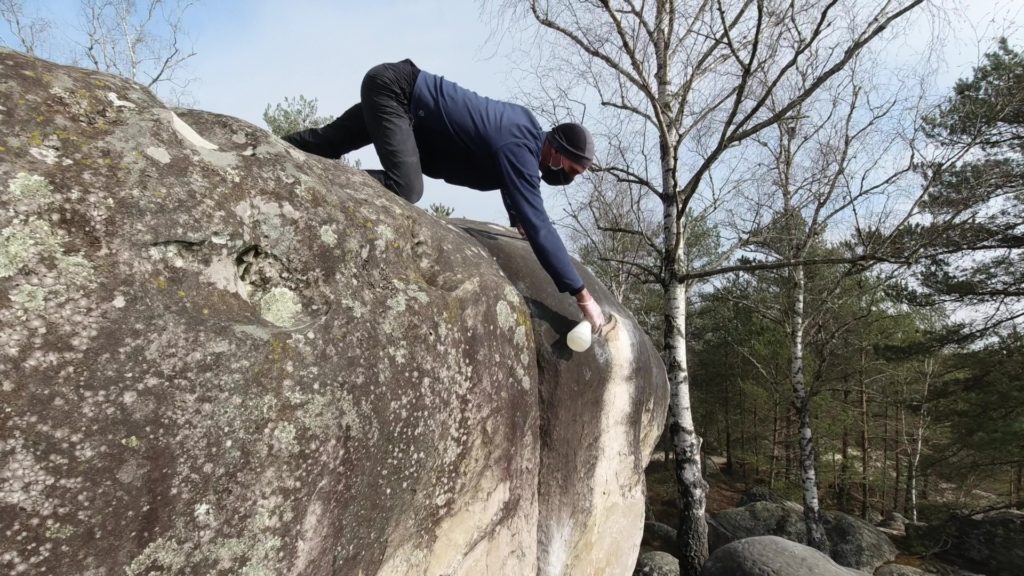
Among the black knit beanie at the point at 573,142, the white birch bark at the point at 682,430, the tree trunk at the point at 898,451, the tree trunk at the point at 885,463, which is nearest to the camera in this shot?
the black knit beanie at the point at 573,142

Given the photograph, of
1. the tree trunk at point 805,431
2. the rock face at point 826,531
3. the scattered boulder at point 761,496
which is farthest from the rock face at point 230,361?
the scattered boulder at point 761,496

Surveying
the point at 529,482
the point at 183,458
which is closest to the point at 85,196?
the point at 183,458

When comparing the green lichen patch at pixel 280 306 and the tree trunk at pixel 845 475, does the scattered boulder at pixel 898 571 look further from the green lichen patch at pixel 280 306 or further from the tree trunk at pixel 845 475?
the green lichen patch at pixel 280 306

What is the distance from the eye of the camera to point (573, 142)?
3184 millimetres

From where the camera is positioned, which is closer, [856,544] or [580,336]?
[580,336]

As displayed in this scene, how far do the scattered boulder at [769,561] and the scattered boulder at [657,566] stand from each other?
11.1 feet

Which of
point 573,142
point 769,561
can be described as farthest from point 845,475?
point 573,142

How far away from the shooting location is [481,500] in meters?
2.60

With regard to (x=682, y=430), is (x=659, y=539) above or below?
below

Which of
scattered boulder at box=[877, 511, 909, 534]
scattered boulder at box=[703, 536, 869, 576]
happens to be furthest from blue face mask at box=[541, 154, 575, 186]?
scattered boulder at box=[877, 511, 909, 534]

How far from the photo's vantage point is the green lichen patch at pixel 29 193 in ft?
4.77

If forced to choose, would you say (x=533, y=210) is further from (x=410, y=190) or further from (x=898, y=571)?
(x=898, y=571)

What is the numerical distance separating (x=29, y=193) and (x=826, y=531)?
16916 mm

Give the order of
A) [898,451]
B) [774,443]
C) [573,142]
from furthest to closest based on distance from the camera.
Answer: [774,443], [898,451], [573,142]
